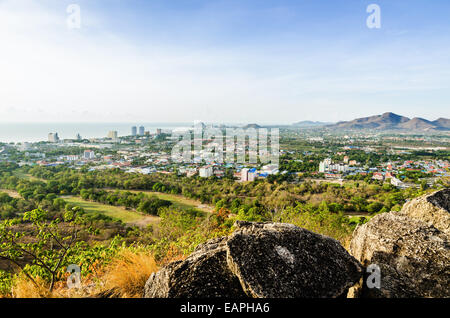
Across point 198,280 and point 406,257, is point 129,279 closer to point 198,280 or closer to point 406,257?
point 198,280

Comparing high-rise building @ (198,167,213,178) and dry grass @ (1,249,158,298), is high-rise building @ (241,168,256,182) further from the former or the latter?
dry grass @ (1,249,158,298)

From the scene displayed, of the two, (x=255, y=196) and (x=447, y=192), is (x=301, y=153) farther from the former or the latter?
(x=447, y=192)

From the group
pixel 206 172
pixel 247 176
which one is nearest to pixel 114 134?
pixel 206 172

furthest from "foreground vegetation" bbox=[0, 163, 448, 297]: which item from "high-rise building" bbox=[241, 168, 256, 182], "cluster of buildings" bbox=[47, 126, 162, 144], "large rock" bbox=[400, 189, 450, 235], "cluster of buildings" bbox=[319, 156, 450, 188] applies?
"cluster of buildings" bbox=[47, 126, 162, 144]

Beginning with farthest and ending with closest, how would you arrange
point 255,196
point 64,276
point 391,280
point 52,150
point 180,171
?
1. point 52,150
2. point 180,171
3. point 255,196
4. point 64,276
5. point 391,280

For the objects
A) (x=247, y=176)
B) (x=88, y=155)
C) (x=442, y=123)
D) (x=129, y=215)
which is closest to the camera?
(x=129, y=215)
